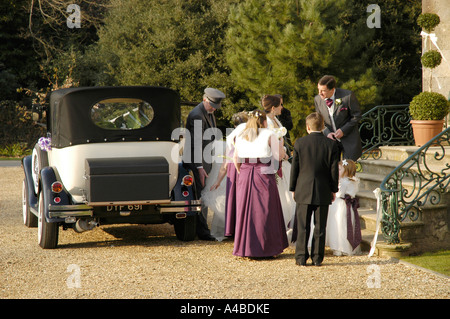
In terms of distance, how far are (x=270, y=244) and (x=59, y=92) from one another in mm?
3489

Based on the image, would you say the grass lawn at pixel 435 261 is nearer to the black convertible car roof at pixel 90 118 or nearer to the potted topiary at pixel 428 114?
the black convertible car roof at pixel 90 118

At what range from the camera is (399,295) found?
5.85 m

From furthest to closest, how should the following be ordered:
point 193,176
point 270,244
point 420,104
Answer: point 420,104 → point 193,176 → point 270,244

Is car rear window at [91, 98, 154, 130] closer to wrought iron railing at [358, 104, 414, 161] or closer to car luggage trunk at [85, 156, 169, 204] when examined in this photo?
car luggage trunk at [85, 156, 169, 204]

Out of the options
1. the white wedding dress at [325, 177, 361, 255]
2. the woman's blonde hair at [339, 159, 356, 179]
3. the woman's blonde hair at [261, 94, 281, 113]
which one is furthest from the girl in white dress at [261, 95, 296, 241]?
the woman's blonde hair at [339, 159, 356, 179]

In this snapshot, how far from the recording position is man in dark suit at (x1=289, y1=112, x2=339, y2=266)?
6965 millimetres

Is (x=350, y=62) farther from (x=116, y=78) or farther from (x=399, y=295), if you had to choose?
(x=399, y=295)

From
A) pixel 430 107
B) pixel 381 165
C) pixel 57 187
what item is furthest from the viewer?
pixel 430 107

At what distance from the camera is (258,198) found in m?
7.41

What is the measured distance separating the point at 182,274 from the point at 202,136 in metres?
2.31

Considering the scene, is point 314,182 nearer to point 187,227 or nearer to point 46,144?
point 187,227

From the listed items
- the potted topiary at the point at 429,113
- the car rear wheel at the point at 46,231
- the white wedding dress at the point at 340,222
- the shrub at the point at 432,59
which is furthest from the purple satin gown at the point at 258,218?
the shrub at the point at 432,59

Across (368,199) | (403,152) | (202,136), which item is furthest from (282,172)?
(403,152)

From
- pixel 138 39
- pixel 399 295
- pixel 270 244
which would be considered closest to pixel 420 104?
pixel 270 244
